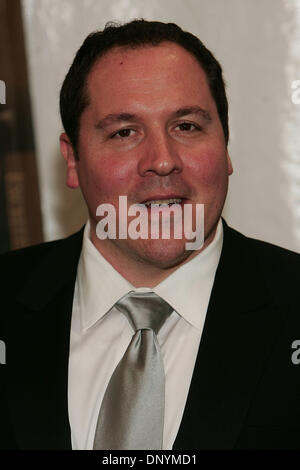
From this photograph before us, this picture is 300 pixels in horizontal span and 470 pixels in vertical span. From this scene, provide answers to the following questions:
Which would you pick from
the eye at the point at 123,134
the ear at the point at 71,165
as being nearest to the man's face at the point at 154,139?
the eye at the point at 123,134

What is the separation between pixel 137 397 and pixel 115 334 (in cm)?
17

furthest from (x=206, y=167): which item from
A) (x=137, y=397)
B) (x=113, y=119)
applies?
(x=137, y=397)

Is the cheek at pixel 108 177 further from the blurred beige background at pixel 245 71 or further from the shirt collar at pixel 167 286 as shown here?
the blurred beige background at pixel 245 71

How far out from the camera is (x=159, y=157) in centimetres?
130

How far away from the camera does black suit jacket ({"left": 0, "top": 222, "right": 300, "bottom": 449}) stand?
1229 mm

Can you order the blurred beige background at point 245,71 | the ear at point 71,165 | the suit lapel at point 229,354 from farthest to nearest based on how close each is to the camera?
the blurred beige background at point 245,71 < the ear at point 71,165 < the suit lapel at point 229,354

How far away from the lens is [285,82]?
1928 mm


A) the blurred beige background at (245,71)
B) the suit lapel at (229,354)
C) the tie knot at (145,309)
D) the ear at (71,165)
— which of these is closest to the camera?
the suit lapel at (229,354)

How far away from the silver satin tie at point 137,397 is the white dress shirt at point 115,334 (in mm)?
34

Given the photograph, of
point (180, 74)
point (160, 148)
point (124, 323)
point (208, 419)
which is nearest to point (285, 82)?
point (180, 74)

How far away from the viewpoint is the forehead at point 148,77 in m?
1.35

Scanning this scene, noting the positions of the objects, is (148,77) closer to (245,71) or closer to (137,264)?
(137,264)

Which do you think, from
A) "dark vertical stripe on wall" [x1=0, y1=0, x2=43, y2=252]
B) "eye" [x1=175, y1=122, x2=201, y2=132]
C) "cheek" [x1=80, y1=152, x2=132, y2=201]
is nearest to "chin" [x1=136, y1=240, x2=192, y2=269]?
"cheek" [x1=80, y1=152, x2=132, y2=201]
